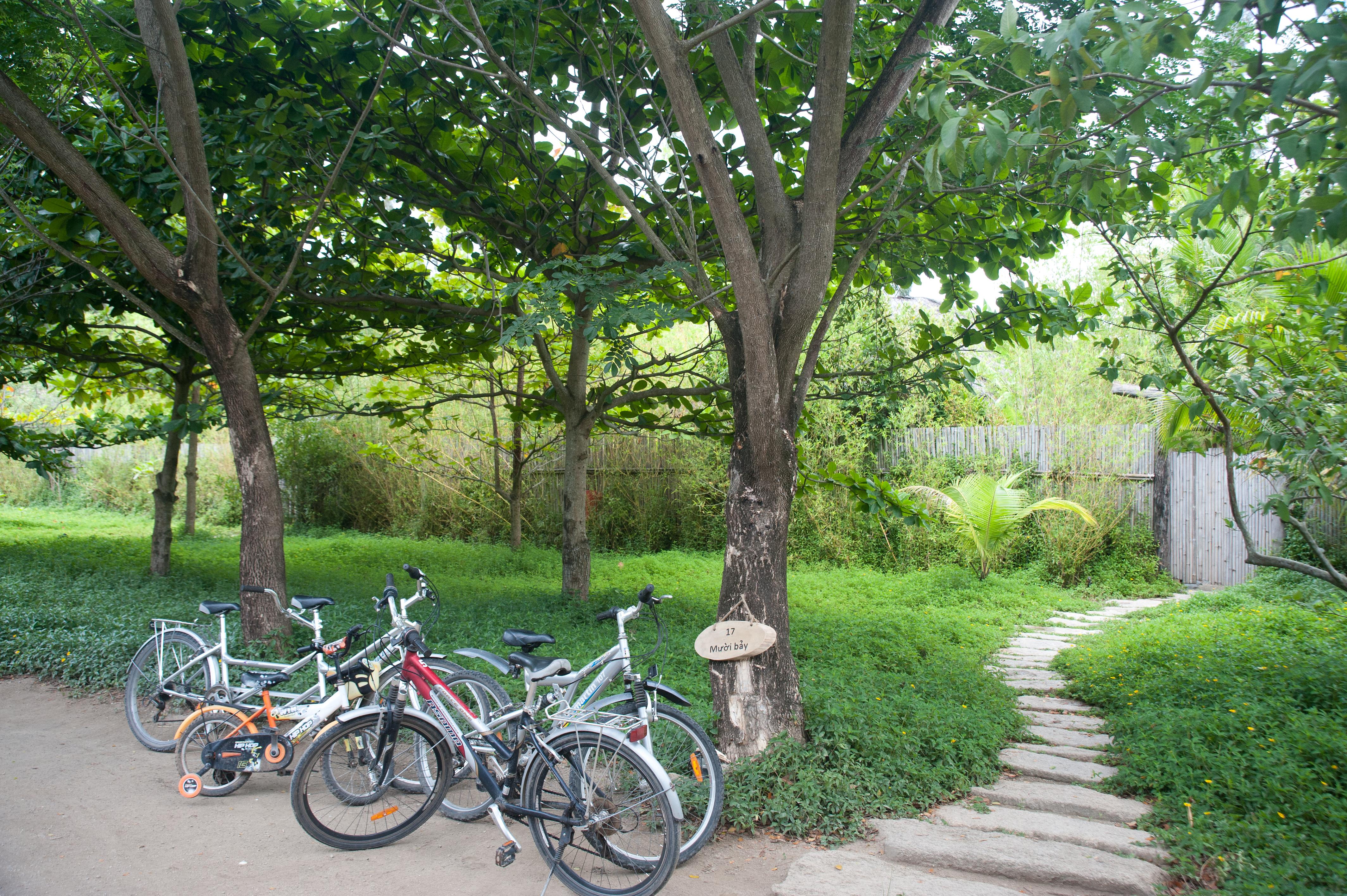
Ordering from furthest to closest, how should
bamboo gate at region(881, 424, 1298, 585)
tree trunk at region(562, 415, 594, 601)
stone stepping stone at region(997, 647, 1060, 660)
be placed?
bamboo gate at region(881, 424, 1298, 585)
tree trunk at region(562, 415, 594, 601)
stone stepping stone at region(997, 647, 1060, 660)

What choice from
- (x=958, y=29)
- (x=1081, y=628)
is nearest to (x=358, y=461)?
(x=1081, y=628)

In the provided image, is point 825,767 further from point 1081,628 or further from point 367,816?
point 1081,628

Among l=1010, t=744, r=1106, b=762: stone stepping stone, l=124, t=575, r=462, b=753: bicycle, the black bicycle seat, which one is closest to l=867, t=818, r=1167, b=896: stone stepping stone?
l=1010, t=744, r=1106, b=762: stone stepping stone

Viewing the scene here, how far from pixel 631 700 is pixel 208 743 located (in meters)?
2.36

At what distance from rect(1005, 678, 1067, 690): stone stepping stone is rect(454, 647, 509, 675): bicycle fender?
12.3 feet

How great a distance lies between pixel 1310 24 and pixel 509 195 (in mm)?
5491

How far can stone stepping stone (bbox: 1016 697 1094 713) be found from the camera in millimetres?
5430

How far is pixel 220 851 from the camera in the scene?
348 cm

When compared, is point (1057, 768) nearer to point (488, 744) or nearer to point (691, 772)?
point (691, 772)

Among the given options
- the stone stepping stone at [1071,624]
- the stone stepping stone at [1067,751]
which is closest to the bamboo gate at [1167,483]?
the stone stepping stone at [1071,624]

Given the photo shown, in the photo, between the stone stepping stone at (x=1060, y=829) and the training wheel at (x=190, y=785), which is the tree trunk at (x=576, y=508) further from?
the stone stepping stone at (x=1060, y=829)

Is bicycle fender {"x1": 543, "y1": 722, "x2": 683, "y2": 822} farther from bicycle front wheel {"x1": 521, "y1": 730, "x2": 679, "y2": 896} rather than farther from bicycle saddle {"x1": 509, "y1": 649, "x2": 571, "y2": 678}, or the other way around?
bicycle saddle {"x1": 509, "y1": 649, "x2": 571, "y2": 678}

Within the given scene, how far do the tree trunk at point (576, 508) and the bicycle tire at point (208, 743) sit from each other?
371 centimetres

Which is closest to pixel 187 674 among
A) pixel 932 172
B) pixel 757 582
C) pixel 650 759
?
pixel 650 759
